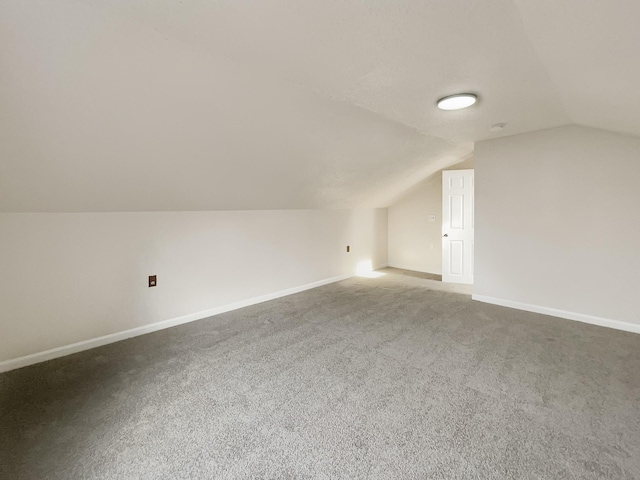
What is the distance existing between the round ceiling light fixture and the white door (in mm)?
2537

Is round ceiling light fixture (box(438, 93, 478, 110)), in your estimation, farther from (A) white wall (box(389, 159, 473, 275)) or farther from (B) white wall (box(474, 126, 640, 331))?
(A) white wall (box(389, 159, 473, 275))

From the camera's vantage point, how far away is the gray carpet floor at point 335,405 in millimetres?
1509

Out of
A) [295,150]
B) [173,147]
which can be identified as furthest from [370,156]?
[173,147]

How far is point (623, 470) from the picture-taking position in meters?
1.46

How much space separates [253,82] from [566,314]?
395 cm

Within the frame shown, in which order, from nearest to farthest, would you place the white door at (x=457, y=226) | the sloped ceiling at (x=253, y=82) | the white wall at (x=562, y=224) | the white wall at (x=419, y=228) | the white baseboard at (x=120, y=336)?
the sloped ceiling at (x=253, y=82), the white baseboard at (x=120, y=336), the white wall at (x=562, y=224), the white door at (x=457, y=226), the white wall at (x=419, y=228)

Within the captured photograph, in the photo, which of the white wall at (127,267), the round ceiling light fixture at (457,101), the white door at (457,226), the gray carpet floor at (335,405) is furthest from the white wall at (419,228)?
the round ceiling light fixture at (457,101)

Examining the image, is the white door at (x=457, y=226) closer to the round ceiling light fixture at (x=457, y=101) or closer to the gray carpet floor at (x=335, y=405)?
the gray carpet floor at (x=335, y=405)

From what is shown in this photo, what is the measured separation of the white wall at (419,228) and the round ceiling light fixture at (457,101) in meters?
3.09

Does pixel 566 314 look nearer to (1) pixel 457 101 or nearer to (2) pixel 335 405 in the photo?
(1) pixel 457 101

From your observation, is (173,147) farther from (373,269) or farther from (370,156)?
(373,269)

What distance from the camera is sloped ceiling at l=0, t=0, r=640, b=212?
1.43 m

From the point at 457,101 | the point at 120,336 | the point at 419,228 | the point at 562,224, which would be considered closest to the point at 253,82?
the point at 457,101

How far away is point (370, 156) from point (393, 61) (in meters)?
1.91
